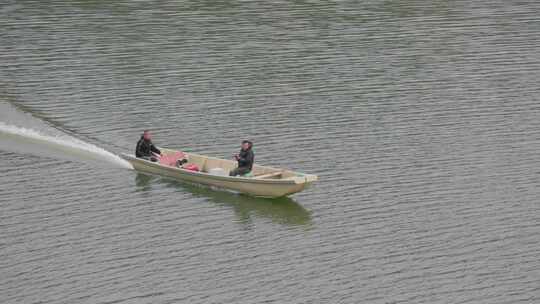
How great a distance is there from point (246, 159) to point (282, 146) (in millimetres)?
4975

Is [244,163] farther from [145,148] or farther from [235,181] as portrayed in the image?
[145,148]

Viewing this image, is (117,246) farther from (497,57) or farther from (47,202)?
(497,57)

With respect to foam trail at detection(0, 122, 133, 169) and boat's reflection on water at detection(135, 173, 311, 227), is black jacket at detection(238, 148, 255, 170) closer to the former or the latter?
boat's reflection on water at detection(135, 173, 311, 227)

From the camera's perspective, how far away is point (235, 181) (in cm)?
3781

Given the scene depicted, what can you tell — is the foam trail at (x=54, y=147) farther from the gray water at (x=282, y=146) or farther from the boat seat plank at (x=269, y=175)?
the boat seat plank at (x=269, y=175)

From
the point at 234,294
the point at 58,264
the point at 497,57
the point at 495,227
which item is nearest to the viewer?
the point at 234,294

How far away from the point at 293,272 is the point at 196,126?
15.3 metres

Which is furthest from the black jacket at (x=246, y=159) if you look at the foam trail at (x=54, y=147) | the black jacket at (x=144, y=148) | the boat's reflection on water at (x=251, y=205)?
the foam trail at (x=54, y=147)

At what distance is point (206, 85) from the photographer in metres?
51.6

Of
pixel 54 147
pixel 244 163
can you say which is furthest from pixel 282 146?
pixel 54 147

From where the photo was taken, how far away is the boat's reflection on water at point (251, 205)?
36000mm

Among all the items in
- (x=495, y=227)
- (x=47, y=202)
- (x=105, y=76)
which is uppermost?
(x=105, y=76)

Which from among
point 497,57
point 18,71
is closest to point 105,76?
point 18,71

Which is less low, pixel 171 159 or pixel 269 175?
pixel 171 159
